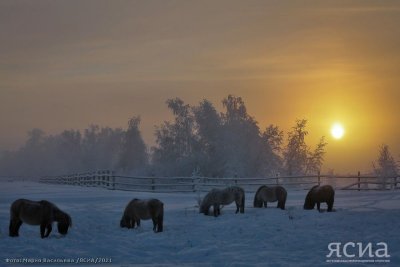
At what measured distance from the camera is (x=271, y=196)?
21.2m

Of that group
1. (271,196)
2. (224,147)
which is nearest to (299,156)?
(224,147)

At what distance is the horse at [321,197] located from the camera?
64.1 feet

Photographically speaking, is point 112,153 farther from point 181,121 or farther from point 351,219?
point 351,219

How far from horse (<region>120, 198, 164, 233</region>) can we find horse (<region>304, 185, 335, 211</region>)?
6.60 m

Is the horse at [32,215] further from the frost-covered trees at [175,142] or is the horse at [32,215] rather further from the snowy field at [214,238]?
the frost-covered trees at [175,142]

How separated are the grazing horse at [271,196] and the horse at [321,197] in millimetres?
1015

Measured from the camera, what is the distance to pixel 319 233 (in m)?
14.3

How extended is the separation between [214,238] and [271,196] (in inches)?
289

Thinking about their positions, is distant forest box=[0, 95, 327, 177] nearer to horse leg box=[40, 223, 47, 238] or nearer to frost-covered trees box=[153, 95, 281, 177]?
frost-covered trees box=[153, 95, 281, 177]

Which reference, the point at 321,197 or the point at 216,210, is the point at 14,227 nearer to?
the point at 216,210

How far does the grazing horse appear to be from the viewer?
20.9 metres

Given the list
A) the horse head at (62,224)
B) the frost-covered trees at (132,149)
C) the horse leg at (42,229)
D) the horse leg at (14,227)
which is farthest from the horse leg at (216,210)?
the frost-covered trees at (132,149)

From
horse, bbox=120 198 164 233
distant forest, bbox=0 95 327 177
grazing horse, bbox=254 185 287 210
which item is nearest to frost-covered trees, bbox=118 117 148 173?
distant forest, bbox=0 95 327 177

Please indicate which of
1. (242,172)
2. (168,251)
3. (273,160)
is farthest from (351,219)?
(273,160)
